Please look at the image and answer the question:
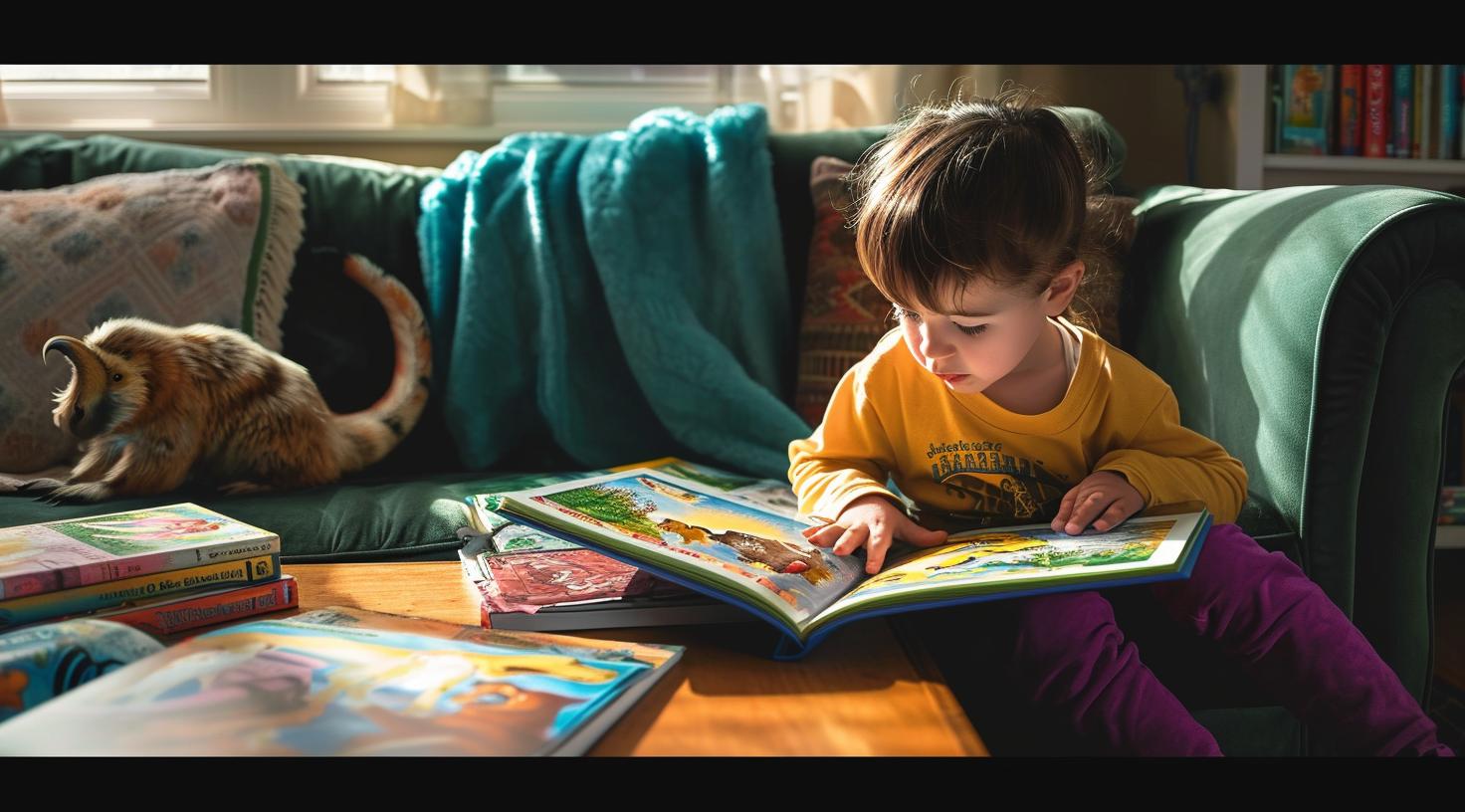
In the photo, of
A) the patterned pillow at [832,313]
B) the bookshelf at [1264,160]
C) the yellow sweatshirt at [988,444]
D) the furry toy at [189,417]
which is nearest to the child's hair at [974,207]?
the yellow sweatshirt at [988,444]

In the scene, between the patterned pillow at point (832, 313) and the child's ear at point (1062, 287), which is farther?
the patterned pillow at point (832, 313)

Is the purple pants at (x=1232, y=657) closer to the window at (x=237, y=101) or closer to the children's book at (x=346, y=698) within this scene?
the children's book at (x=346, y=698)

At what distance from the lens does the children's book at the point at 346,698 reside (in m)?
0.52

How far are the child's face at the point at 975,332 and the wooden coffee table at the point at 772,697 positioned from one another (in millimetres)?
256

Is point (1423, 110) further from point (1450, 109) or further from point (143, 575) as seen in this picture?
point (143, 575)

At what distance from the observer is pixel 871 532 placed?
880 millimetres

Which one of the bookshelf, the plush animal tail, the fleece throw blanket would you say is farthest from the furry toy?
the bookshelf

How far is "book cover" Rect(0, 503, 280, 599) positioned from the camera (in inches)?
28.7

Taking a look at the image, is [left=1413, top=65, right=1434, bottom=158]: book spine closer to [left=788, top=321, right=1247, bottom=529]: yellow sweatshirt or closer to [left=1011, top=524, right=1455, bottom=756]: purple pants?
[left=788, top=321, right=1247, bottom=529]: yellow sweatshirt

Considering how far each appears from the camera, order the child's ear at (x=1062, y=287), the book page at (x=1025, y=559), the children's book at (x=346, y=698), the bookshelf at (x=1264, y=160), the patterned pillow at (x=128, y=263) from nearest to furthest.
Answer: the children's book at (x=346, y=698), the book page at (x=1025, y=559), the child's ear at (x=1062, y=287), the patterned pillow at (x=128, y=263), the bookshelf at (x=1264, y=160)
